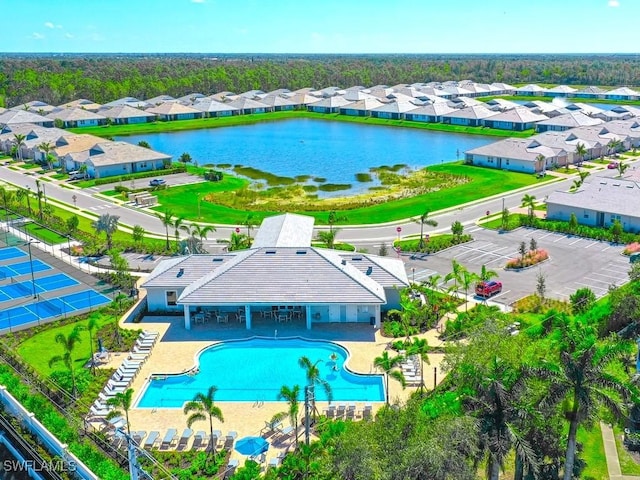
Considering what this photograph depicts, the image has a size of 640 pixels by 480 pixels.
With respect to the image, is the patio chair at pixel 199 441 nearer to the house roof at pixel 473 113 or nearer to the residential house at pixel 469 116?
the residential house at pixel 469 116

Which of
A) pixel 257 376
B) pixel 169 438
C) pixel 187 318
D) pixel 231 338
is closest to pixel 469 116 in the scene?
pixel 187 318

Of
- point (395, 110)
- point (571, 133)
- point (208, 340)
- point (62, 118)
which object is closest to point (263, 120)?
point (395, 110)

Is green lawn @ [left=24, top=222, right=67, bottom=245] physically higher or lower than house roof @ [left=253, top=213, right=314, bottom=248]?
lower

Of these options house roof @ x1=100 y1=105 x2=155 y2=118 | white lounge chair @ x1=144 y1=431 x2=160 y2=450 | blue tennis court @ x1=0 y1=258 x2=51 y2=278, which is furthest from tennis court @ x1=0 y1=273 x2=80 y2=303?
house roof @ x1=100 y1=105 x2=155 y2=118

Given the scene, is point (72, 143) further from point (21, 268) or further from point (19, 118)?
point (21, 268)

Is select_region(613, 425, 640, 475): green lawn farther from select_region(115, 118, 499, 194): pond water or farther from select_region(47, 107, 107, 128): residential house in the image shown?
select_region(47, 107, 107, 128): residential house

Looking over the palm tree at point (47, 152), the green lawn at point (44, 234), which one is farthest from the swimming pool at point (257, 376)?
the palm tree at point (47, 152)
